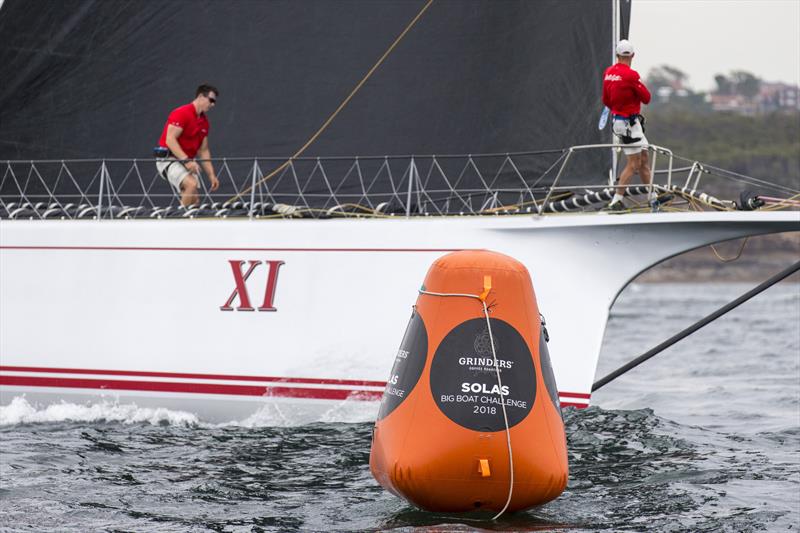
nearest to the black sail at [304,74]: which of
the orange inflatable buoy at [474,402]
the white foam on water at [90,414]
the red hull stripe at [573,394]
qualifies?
the red hull stripe at [573,394]

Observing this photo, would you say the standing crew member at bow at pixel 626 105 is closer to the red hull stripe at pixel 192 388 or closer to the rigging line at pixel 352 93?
the rigging line at pixel 352 93

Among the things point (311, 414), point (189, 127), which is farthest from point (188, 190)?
point (311, 414)

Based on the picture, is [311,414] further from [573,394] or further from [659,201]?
[659,201]

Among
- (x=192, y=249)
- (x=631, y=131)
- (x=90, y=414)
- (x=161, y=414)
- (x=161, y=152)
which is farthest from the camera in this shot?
(x=161, y=152)

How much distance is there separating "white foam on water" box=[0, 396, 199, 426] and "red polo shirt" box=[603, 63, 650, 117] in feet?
13.5

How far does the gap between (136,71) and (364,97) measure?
2179 millimetres

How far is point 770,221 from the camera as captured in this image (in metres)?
8.66

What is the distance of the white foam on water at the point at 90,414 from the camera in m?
9.94

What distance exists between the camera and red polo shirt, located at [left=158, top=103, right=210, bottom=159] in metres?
10.5

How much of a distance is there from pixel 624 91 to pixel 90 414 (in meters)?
4.98

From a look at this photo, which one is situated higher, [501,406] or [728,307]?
[728,307]

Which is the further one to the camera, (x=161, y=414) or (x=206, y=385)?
(x=161, y=414)

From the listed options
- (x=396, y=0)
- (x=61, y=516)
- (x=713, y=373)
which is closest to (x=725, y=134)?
(x=713, y=373)

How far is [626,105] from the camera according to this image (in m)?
9.38
